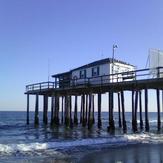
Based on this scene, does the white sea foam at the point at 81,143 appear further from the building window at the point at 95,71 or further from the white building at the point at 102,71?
the building window at the point at 95,71

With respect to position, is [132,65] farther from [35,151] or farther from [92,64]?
[35,151]

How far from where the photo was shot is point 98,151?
2089 centimetres

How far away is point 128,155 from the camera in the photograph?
752 inches

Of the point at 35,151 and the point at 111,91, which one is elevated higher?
the point at 111,91

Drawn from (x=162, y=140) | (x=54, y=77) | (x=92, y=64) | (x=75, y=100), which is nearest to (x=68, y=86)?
(x=92, y=64)

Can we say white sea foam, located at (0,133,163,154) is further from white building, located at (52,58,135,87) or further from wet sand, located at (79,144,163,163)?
white building, located at (52,58,135,87)

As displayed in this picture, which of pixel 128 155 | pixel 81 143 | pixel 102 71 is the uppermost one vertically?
pixel 102 71

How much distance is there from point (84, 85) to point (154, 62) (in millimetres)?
7547

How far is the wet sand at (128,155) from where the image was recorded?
57.6ft

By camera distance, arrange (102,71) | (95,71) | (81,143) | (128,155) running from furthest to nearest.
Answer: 1. (95,71)
2. (102,71)
3. (81,143)
4. (128,155)

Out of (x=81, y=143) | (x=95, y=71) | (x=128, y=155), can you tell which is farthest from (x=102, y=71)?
(x=128, y=155)

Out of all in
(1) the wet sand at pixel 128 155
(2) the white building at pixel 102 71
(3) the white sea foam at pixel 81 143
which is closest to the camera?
(1) the wet sand at pixel 128 155

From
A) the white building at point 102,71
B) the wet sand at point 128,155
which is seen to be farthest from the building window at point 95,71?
the wet sand at point 128,155

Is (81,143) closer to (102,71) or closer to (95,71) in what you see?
(102,71)
